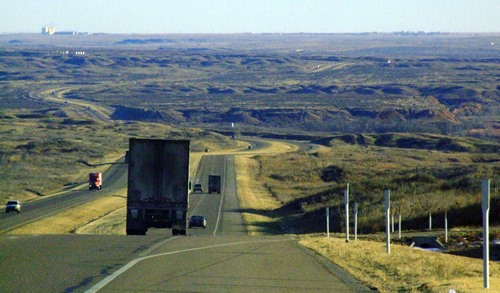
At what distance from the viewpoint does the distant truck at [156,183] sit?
2708 centimetres

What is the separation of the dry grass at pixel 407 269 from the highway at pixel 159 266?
1.68 feet

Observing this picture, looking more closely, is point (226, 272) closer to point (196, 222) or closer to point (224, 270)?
point (224, 270)

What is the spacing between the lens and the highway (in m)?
13.6

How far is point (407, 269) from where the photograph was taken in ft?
53.4

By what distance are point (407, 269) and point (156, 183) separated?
40.6 feet

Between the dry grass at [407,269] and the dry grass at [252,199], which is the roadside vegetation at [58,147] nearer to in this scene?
the dry grass at [252,199]

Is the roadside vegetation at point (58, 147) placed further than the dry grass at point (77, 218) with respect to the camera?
Yes

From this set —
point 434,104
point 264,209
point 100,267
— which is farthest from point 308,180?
point 434,104

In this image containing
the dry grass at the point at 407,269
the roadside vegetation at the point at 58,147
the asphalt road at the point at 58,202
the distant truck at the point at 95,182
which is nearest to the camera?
the dry grass at the point at 407,269

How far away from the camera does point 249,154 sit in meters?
91.9

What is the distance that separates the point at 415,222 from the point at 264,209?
17069 mm

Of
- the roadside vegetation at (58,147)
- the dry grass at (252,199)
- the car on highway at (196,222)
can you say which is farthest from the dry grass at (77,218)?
the dry grass at (252,199)

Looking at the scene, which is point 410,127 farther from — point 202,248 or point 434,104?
point 202,248

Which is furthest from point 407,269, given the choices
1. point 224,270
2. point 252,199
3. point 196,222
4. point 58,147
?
point 58,147
